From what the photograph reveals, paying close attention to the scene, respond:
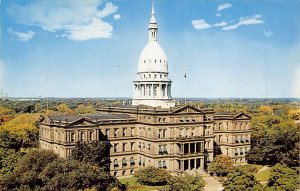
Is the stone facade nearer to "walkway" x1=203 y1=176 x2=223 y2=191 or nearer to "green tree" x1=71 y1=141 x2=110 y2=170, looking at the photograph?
"green tree" x1=71 y1=141 x2=110 y2=170

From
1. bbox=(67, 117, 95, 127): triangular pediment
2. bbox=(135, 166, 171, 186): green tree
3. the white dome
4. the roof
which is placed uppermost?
the white dome

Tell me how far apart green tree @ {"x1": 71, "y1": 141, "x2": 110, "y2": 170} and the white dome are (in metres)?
27.1

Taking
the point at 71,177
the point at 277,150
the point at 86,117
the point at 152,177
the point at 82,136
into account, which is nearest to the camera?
the point at 71,177

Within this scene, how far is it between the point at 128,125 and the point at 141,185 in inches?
649

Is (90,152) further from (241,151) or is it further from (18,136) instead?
(241,151)

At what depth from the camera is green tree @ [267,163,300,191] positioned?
186 ft

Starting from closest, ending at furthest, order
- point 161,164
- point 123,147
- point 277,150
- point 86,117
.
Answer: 1. point 86,117
2. point 161,164
3. point 123,147
4. point 277,150

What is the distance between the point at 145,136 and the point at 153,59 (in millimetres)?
21616

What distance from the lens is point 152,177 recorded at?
231 feet

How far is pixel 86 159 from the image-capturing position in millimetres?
70562

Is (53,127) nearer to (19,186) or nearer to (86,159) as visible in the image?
(86,159)

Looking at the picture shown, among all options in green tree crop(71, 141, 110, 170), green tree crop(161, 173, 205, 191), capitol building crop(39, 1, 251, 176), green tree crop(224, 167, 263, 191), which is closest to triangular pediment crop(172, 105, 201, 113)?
capitol building crop(39, 1, 251, 176)

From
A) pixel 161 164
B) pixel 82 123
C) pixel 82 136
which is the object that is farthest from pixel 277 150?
pixel 82 123

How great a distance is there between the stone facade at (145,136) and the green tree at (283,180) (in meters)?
23.2
